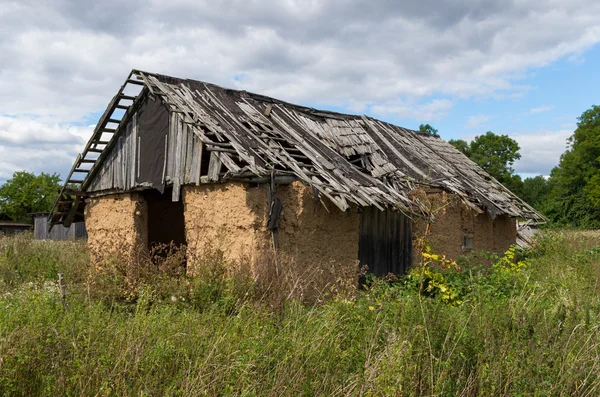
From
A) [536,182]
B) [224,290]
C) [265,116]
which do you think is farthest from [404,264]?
[536,182]

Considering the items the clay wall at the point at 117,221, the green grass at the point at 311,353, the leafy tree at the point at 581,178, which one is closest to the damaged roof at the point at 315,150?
the clay wall at the point at 117,221

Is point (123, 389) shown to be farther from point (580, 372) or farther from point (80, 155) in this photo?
point (80, 155)

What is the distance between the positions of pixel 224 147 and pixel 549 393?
5.87 metres

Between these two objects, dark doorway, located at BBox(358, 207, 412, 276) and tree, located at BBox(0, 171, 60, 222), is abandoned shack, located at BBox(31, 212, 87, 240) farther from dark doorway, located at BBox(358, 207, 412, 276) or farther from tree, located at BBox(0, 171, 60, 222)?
dark doorway, located at BBox(358, 207, 412, 276)

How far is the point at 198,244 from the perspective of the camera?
864 cm

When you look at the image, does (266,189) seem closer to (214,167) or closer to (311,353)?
(214,167)

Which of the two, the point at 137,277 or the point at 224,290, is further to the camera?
the point at 137,277

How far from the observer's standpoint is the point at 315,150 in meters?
9.71

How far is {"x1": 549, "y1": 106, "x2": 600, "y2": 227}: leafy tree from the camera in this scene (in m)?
34.9

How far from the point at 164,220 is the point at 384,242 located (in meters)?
5.01

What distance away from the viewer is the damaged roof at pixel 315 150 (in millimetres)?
8172

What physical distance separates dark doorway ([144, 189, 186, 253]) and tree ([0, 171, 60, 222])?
31877 mm

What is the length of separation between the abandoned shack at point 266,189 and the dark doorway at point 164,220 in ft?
0.08

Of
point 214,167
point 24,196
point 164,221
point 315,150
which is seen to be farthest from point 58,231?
point 214,167
